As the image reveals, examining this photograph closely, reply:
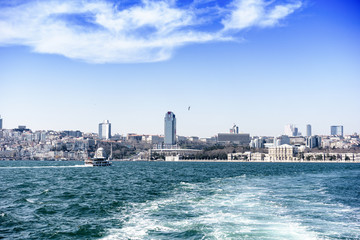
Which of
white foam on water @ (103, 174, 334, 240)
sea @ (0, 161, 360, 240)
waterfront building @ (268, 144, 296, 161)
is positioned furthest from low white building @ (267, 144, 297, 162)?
white foam on water @ (103, 174, 334, 240)

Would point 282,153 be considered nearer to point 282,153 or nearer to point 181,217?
point 282,153

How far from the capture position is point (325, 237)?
13.2 meters

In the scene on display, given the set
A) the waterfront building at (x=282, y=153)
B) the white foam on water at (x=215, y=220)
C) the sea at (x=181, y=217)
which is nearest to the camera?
the white foam on water at (x=215, y=220)

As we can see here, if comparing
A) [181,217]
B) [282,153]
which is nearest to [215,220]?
[181,217]

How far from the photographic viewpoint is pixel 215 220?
16266mm

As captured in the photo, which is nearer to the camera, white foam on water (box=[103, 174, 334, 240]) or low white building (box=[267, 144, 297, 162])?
white foam on water (box=[103, 174, 334, 240])

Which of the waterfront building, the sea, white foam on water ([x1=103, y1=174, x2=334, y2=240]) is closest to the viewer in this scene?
white foam on water ([x1=103, y1=174, x2=334, y2=240])

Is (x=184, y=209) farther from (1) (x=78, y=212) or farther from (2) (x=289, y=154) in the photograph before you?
(2) (x=289, y=154)

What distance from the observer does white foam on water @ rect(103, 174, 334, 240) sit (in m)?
13.8

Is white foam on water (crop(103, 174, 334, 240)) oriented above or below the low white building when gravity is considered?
above

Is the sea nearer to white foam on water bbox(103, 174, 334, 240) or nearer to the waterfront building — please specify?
white foam on water bbox(103, 174, 334, 240)

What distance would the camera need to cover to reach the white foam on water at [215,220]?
13.8 meters

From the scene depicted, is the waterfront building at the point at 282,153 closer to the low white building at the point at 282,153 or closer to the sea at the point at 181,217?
the low white building at the point at 282,153

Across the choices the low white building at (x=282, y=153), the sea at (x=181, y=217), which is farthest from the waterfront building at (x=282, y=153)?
the sea at (x=181, y=217)
